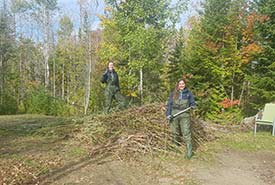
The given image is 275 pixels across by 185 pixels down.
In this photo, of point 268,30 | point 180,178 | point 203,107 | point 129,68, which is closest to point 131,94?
point 129,68

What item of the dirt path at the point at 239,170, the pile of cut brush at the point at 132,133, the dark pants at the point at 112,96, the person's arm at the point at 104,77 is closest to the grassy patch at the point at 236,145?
the dirt path at the point at 239,170

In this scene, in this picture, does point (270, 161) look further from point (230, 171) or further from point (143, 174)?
point (143, 174)

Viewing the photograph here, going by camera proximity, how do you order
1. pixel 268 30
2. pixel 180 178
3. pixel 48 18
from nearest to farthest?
1. pixel 180 178
2. pixel 268 30
3. pixel 48 18

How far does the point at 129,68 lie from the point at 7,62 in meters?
13.2

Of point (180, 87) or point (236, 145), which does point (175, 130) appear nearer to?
point (180, 87)

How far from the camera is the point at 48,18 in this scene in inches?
1184

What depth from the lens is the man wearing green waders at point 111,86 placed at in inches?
367

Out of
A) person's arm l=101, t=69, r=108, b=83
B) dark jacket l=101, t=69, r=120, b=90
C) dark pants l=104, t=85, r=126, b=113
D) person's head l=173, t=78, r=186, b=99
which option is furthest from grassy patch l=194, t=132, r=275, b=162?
person's arm l=101, t=69, r=108, b=83

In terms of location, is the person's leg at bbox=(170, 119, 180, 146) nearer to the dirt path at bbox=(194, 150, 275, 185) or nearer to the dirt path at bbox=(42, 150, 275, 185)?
the dirt path at bbox=(42, 150, 275, 185)

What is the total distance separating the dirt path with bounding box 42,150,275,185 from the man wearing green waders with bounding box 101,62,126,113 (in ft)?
11.3

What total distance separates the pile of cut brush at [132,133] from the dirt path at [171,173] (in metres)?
0.46

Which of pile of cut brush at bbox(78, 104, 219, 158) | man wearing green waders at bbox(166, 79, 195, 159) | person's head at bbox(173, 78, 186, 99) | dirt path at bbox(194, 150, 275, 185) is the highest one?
person's head at bbox(173, 78, 186, 99)

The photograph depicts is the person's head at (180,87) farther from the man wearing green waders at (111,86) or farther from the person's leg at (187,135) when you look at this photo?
the man wearing green waders at (111,86)

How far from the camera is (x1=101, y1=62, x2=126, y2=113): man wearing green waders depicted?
367 inches
